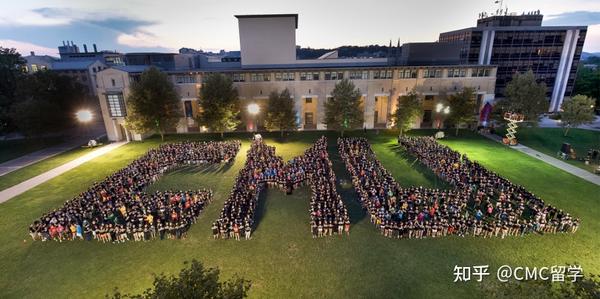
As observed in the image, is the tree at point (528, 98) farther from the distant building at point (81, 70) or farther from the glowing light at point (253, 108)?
the distant building at point (81, 70)

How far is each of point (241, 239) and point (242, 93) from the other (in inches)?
1321

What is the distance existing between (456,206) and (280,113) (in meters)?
28.2

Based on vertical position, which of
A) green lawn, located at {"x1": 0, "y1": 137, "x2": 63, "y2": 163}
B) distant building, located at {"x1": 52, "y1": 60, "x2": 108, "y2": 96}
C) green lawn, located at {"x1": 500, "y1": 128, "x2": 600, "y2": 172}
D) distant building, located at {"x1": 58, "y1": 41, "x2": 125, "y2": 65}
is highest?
distant building, located at {"x1": 58, "y1": 41, "x2": 125, "y2": 65}

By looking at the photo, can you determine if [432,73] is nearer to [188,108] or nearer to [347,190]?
[347,190]

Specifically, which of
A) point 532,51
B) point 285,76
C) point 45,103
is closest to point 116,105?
point 45,103

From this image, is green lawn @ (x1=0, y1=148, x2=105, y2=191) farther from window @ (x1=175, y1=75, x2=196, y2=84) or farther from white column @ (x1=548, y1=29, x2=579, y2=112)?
white column @ (x1=548, y1=29, x2=579, y2=112)

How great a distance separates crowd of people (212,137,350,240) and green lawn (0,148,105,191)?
23.8 m

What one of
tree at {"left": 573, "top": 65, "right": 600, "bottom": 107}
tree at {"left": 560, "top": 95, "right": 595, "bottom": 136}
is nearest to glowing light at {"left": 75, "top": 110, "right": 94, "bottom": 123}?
tree at {"left": 560, "top": 95, "right": 595, "bottom": 136}

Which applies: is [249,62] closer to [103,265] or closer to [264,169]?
[264,169]

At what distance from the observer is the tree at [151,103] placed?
39.9m

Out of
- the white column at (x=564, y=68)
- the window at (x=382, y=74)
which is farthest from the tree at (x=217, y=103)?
the white column at (x=564, y=68)

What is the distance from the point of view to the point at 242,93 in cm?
4722

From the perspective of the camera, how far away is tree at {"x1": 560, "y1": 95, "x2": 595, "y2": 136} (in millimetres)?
39125

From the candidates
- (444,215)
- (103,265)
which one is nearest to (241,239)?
(103,265)
